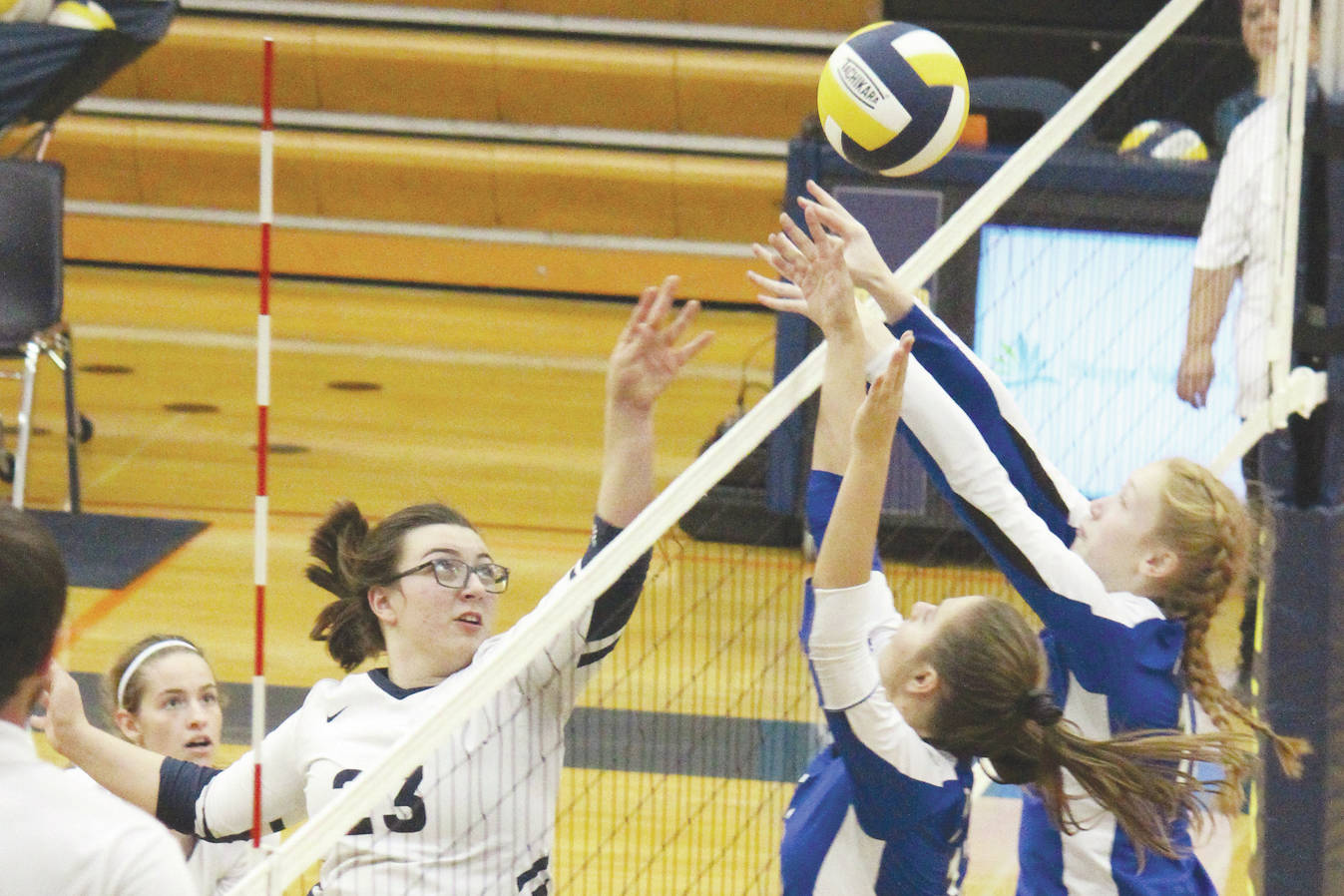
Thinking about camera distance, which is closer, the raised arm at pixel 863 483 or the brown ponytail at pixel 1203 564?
the raised arm at pixel 863 483

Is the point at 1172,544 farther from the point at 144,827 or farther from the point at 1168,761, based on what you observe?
the point at 144,827

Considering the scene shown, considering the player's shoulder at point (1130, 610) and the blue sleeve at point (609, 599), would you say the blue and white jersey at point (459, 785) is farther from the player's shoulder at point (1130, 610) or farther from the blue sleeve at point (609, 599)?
the player's shoulder at point (1130, 610)

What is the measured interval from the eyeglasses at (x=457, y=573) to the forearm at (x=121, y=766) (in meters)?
0.46

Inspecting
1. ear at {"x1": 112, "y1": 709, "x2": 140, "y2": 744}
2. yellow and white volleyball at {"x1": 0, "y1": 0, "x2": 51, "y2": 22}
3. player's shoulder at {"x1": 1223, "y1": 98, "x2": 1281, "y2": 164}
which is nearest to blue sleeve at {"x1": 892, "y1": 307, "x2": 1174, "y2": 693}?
ear at {"x1": 112, "y1": 709, "x2": 140, "y2": 744}

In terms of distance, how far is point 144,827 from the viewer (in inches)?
64.2

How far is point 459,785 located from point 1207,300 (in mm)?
3085

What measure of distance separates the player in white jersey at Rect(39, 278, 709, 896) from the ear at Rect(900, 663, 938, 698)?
1.41 ft

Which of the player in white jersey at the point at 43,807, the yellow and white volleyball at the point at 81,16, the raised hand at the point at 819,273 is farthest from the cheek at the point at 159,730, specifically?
the yellow and white volleyball at the point at 81,16

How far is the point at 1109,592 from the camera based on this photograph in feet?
9.03

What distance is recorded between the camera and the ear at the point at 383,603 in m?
2.72

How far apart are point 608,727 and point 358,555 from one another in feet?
8.79

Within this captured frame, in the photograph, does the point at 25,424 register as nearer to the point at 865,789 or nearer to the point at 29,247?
the point at 29,247

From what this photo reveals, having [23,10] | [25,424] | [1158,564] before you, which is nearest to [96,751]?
[1158,564]

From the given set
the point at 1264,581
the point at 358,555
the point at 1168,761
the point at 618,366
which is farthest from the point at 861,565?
the point at 1264,581
